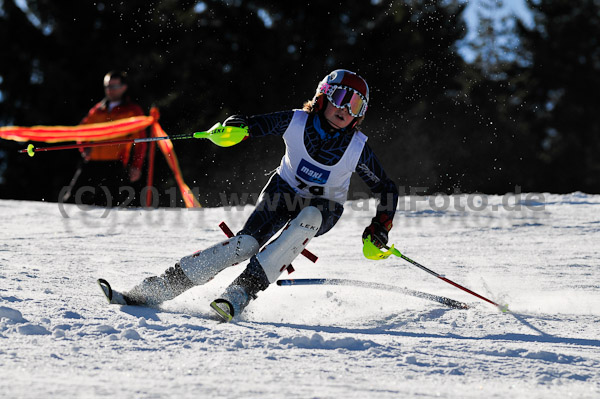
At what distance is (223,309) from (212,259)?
0.35m

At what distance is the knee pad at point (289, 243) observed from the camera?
11.0 ft

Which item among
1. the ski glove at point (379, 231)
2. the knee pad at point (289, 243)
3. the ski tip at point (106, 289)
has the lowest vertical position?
the ski tip at point (106, 289)

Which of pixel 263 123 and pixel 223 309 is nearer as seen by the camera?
pixel 223 309

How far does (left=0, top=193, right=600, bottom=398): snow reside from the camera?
7.35ft

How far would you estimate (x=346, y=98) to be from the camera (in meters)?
3.69

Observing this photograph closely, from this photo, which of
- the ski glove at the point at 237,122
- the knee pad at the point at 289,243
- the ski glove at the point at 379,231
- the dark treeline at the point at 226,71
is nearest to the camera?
the knee pad at the point at 289,243

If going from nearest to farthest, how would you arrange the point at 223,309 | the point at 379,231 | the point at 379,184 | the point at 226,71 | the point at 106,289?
Answer: the point at 223,309
the point at 106,289
the point at 379,231
the point at 379,184
the point at 226,71

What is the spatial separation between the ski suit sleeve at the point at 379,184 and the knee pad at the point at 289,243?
0.43 metres

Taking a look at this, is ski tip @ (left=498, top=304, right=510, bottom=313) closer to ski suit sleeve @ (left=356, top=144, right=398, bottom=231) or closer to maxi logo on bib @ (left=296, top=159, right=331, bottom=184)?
ski suit sleeve @ (left=356, top=144, right=398, bottom=231)

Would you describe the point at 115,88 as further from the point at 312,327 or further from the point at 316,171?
the point at 312,327

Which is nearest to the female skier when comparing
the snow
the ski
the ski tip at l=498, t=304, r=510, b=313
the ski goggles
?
the ski goggles

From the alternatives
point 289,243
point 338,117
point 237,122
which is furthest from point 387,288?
point 237,122

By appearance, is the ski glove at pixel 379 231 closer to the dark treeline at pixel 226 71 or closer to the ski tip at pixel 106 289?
the ski tip at pixel 106 289

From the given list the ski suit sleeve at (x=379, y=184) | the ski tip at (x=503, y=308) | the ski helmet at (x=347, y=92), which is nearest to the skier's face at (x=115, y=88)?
the ski helmet at (x=347, y=92)
